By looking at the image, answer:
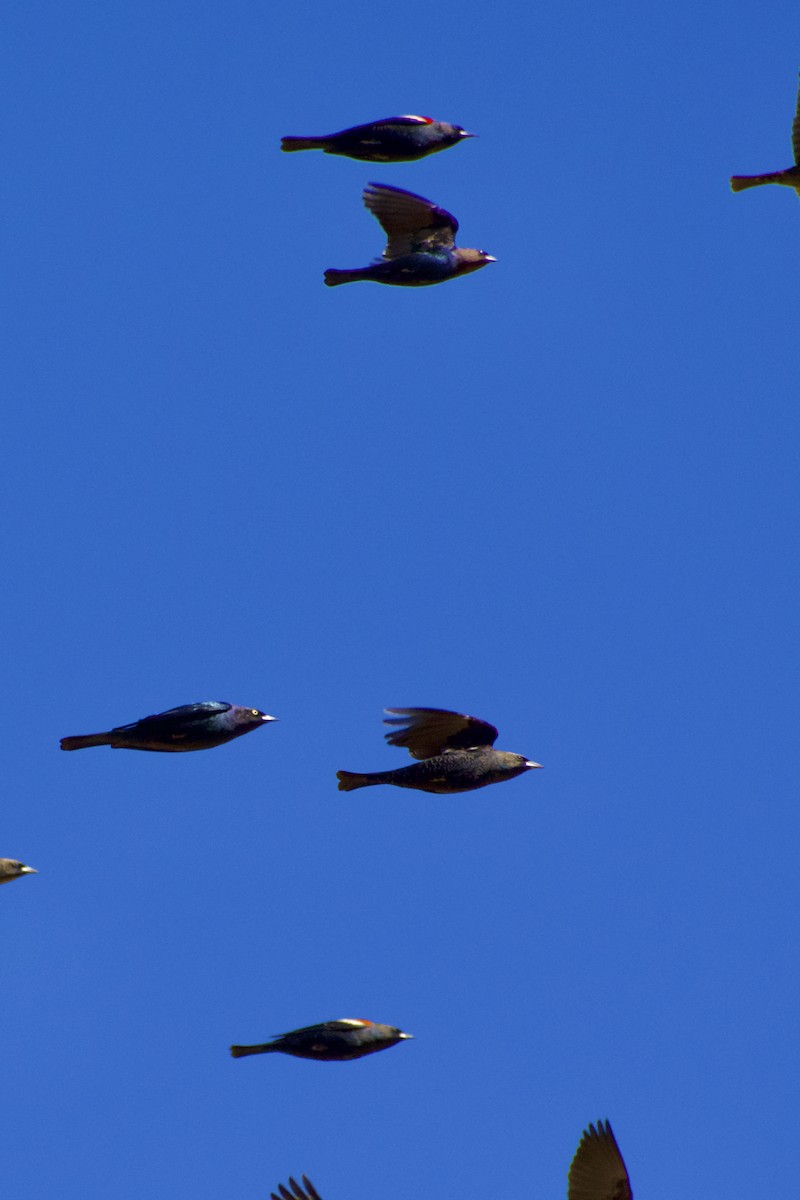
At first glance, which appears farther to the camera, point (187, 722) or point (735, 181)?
point (735, 181)

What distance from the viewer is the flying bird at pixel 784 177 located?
859 inches

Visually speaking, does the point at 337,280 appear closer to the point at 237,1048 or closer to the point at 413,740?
the point at 413,740

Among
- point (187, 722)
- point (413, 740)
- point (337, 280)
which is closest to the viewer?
point (187, 722)

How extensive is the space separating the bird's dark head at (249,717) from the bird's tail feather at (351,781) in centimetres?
111

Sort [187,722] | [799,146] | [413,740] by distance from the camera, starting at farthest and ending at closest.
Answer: [799,146]
[413,740]
[187,722]

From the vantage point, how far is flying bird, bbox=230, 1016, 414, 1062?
647 inches

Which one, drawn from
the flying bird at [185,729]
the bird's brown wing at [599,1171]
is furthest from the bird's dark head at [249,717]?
the bird's brown wing at [599,1171]

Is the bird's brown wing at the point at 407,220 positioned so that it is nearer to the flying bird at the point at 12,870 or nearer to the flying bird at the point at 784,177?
the flying bird at the point at 784,177

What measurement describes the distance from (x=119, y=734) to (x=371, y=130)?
5542mm

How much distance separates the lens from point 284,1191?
16.7 m

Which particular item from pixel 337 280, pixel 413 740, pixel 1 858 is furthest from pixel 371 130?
pixel 1 858

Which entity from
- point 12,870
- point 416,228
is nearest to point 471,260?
point 416,228

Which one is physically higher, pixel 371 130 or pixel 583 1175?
pixel 371 130

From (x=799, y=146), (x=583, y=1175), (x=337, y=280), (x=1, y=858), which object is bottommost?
(x=583, y=1175)
